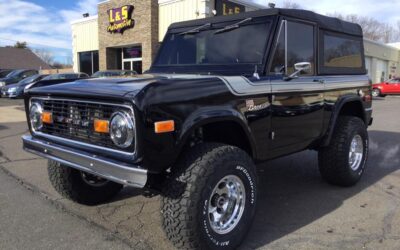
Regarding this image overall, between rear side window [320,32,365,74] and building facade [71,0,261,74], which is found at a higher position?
building facade [71,0,261,74]

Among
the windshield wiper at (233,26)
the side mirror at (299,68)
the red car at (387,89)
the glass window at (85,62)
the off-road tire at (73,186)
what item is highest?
the glass window at (85,62)

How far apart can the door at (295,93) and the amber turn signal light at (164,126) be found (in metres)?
1.34

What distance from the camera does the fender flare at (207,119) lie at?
120 inches

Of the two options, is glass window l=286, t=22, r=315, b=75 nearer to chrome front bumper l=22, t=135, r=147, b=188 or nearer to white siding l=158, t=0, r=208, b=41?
chrome front bumper l=22, t=135, r=147, b=188

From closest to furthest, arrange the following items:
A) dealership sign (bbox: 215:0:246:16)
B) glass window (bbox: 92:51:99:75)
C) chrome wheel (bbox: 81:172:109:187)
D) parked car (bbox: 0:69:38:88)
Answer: chrome wheel (bbox: 81:172:109:187) < dealership sign (bbox: 215:0:246:16) < parked car (bbox: 0:69:38:88) < glass window (bbox: 92:51:99:75)

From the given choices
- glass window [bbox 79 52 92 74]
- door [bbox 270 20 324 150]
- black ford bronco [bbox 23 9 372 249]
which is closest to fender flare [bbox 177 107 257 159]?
black ford bronco [bbox 23 9 372 249]

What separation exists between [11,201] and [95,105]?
7.32 feet

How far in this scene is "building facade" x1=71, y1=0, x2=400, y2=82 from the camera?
19484mm

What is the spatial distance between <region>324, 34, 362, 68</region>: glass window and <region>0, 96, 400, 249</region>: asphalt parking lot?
1.60m

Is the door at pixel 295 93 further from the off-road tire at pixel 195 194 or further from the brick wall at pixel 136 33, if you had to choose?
the brick wall at pixel 136 33

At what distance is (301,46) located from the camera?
4523 millimetres

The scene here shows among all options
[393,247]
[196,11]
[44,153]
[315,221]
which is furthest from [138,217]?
[196,11]

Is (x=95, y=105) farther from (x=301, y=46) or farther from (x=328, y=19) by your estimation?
(x=328, y=19)

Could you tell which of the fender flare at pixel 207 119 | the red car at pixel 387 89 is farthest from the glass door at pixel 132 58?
the fender flare at pixel 207 119
